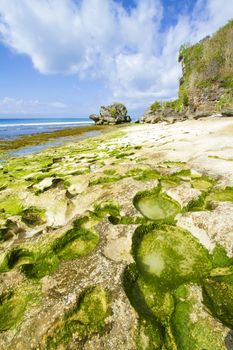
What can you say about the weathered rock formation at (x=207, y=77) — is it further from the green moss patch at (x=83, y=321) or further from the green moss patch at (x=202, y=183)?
the green moss patch at (x=83, y=321)

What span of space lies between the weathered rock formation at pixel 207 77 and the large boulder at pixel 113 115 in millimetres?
41866

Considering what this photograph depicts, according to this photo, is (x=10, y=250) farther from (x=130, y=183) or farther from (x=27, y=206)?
(x=130, y=183)

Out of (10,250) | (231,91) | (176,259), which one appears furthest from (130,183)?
(231,91)

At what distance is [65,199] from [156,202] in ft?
13.0

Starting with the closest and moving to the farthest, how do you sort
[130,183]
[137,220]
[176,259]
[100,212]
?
1. [176,259]
2. [137,220]
3. [100,212]
4. [130,183]

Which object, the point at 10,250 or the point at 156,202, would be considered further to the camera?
the point at 156,202

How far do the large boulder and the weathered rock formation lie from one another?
41.9m

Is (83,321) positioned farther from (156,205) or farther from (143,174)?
(143,174)

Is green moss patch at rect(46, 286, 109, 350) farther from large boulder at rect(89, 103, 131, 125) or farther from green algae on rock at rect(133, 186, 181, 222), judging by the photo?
large boulder at rect(89, 103, 131, 125)

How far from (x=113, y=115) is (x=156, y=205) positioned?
92.1 meters

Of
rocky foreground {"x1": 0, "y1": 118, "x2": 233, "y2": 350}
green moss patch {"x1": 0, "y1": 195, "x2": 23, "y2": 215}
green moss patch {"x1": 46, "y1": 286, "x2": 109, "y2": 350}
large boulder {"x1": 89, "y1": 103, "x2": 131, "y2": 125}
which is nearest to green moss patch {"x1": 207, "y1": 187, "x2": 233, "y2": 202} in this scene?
rocky foreground {"x1": 0, "y1": 118, "x2": 233, "y2": 350}

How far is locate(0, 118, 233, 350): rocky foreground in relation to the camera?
4582mm

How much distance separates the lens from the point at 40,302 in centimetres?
524

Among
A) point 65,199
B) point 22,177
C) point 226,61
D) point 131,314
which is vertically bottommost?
point 22,177
